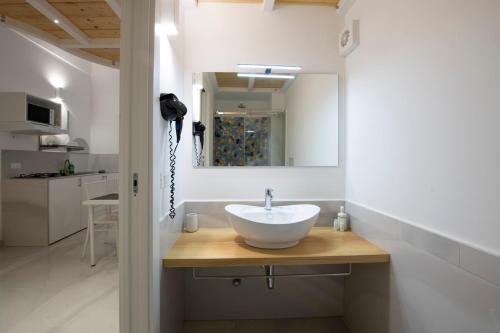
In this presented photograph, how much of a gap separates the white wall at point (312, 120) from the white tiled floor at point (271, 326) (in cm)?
119

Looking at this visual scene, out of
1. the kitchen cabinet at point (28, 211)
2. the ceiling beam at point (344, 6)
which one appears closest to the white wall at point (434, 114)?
the ceiling beam at point (344, 6)

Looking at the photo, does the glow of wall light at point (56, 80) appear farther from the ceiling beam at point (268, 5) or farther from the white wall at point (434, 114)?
the white wall at point (434, 114)

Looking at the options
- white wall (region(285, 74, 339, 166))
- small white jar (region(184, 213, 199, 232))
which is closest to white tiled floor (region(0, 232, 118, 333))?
small white jar (region(184, 213, 199, 232))

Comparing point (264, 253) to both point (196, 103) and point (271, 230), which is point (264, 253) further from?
point (196, 103)

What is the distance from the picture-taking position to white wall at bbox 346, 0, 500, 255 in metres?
0.83

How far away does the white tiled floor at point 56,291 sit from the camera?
1876 millimetres

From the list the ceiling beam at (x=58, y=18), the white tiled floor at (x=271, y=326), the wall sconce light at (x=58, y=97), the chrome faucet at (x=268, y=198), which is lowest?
the white tiled floor at (x=271, y=326)

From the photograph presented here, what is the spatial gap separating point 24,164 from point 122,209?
3.78 m

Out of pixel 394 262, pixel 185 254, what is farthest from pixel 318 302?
pixel 185 254

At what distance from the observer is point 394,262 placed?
1311 millimetres

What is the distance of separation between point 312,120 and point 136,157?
4.36 feet

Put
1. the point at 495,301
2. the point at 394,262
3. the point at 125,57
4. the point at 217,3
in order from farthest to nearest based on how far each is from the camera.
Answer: the point at 217,3, the point at 394,262, the point at 125,57, the point at 495,301

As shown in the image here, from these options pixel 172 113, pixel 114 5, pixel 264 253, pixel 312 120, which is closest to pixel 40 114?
pixel 114 5

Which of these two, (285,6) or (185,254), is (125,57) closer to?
(185,254)
